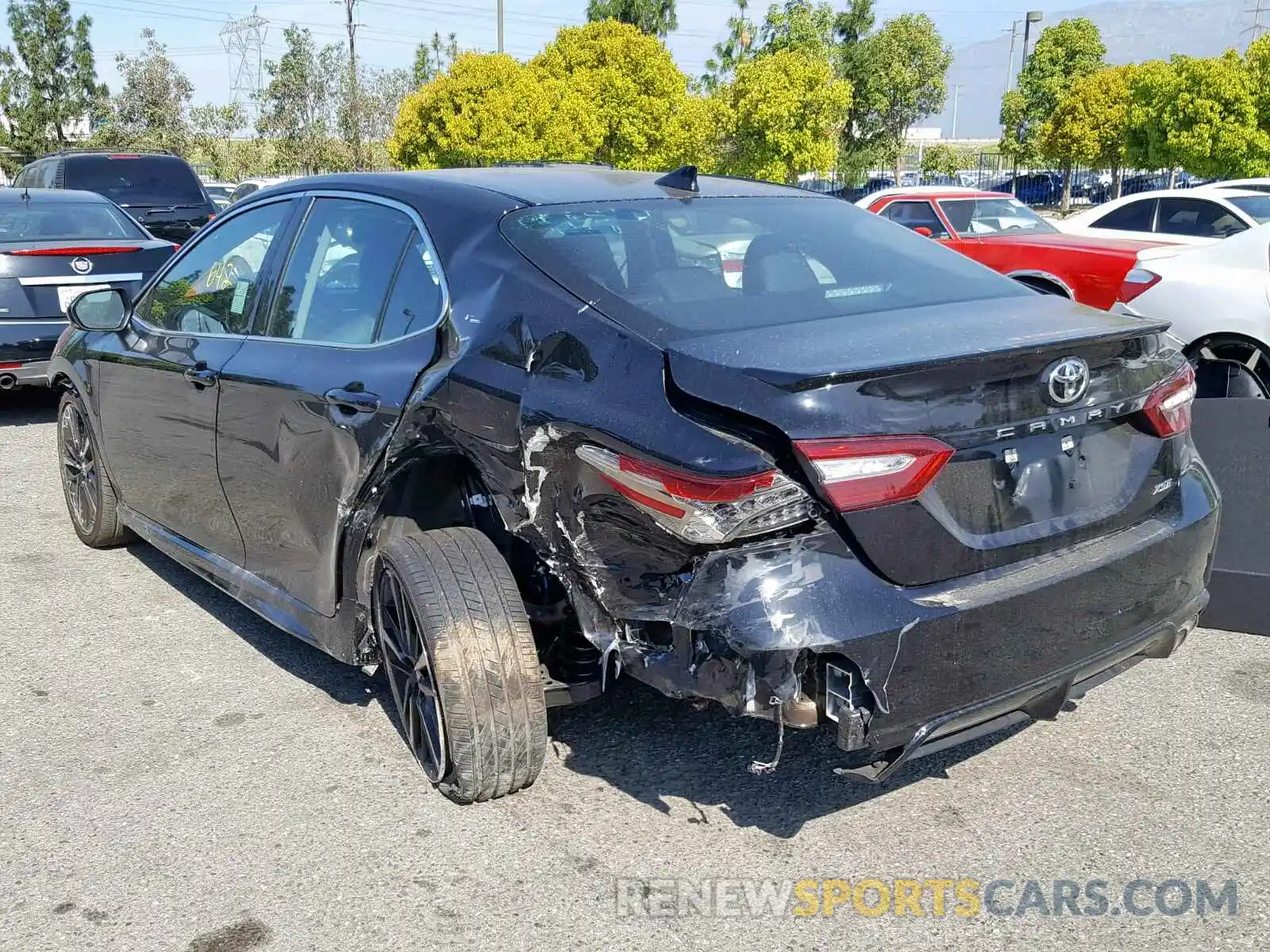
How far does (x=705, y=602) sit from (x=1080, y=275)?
7.19 metres

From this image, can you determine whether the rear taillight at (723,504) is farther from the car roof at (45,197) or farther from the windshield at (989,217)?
the windshield at (989,217)

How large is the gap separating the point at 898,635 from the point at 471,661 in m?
1.09

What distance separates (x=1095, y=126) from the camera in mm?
36781

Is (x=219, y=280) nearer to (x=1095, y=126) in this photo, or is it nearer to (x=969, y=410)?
(x=969, y=410)

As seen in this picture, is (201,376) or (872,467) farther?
(201,376)

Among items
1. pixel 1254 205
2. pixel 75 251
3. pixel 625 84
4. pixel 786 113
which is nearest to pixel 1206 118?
pixel 786 113

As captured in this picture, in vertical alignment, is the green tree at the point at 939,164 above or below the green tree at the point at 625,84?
below

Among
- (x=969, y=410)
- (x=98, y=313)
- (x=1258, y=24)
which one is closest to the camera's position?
(x=969, y=410)

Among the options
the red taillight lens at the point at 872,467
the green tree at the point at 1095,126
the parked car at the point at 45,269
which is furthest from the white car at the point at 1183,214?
the green tree at the point at 1095,126

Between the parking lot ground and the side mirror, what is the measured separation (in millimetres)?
1351

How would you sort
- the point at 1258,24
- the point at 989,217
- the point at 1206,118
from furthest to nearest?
1. the point at 1258,24
2. the point at 1206,118
3. the point at 989,217

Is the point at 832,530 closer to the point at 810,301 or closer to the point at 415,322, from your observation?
the point at 810,301

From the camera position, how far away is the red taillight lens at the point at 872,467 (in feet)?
8.20

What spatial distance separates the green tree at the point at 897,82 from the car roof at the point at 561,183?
39.9m
